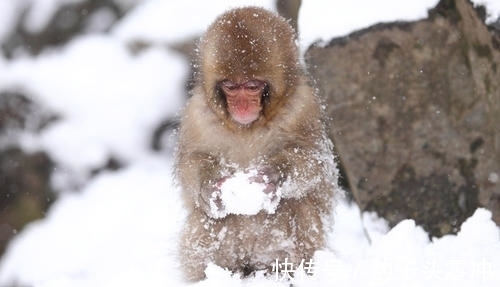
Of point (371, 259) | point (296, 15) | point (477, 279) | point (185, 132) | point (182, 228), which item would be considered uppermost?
point (296, 15)

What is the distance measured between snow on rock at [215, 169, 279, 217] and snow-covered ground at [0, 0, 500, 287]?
0.78 m

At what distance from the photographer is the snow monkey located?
8.19 ft

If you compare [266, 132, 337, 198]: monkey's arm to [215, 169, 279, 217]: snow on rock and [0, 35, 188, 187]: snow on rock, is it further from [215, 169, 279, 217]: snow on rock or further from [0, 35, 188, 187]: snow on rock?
[0, 35, 188, 187]: snow on rock

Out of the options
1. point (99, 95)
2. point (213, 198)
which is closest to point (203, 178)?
point (213, 198)

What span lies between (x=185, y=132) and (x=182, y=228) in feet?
1.53

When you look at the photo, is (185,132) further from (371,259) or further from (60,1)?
(60,1)

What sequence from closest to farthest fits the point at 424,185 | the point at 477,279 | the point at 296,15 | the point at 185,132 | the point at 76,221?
1. the point at 477,279
2. the point at 185,132
3. the point at 424,185
4. the point at 76,221
5. the point at 296,15

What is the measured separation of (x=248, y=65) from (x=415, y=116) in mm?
1675

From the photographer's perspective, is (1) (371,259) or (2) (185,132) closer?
(1) (371,259)

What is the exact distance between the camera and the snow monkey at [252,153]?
8.19 feet

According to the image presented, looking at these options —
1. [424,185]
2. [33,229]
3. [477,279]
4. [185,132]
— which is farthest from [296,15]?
[477,279]

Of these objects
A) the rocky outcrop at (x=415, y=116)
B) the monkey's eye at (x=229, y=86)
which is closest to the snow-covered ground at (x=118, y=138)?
the rocky outcrop at (x=415, y=116)

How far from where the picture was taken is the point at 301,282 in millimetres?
2680

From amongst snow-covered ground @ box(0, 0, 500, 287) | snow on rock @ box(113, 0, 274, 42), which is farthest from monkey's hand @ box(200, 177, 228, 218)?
snow on rock @ box(113, 0, 274, 42)
